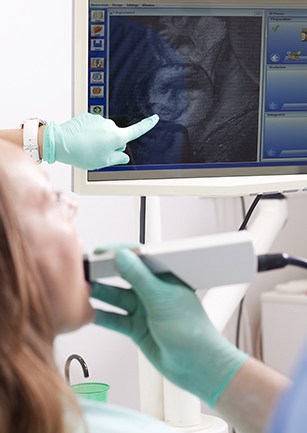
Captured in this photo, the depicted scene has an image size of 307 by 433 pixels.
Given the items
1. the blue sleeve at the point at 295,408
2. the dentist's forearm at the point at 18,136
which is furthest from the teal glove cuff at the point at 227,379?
the dentist's forearm at the point at 18,136

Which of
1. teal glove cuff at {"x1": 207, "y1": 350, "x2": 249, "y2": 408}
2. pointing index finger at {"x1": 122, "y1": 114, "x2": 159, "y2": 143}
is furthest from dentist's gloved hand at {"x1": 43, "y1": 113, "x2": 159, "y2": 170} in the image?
teal glove cuff at {"x1": 207, "y1": 350, "x2": 249, "y2": 408}

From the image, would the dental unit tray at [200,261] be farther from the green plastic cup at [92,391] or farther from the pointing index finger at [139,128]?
the green plastic cup at [92,391]

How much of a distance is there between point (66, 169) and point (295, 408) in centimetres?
158

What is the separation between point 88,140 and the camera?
1642mm

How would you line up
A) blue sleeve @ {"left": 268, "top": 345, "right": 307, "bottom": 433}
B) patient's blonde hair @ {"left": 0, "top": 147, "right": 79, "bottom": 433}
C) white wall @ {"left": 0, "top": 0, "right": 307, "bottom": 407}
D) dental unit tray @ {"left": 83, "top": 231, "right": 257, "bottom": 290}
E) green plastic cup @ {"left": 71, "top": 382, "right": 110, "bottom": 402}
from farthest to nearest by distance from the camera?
white wall @ {"left": 0, "top": 0, "right": 307, "bottom": 407} < green plastic cup @ {"left": 71, "top": 382, "right": 110, "bottom": 402} < dental unit tray @ {"left": 83, "top": 231, "right": 257, "bottom": 290} < patient's blonde hair @ {"left": 0, "top": 147, "right": 79, "bottom": 433} < blue sleeve @ {"left": 268, "top": 345, "right": 307, "bottom": 433}

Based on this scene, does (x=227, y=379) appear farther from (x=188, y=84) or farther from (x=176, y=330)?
(x=188, y=84)

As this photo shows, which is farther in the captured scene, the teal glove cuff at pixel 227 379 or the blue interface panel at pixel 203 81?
the blue interface panel at pixel 203 81

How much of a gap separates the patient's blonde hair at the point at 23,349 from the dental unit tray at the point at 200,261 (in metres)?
0.12

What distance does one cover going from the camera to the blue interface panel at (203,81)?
171cm

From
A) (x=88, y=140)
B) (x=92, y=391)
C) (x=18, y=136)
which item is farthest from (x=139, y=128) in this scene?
(x=92, y=391)

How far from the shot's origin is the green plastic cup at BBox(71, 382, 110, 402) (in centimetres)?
189

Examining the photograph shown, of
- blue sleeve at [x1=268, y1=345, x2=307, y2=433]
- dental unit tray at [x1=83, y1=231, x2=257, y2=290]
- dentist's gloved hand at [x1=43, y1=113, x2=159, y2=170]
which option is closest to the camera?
blue sleeve at [x1=268, y1=345, x2=307, y2=433]

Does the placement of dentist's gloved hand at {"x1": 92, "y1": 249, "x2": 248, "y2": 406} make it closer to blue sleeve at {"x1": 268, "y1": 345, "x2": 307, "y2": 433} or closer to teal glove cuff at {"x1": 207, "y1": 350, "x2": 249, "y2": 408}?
teal glove cuff at {"x1": 207, "y1": 350, "x2": 249, "y2": 408}

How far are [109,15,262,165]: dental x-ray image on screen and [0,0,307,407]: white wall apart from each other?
0.63 feet
